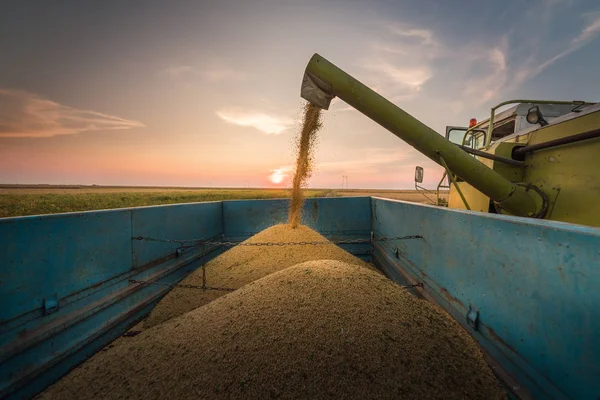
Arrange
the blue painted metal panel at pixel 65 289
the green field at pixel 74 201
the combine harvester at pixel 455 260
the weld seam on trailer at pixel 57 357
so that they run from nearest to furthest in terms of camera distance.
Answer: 1. the combine harvester at pixel 455 260
2. the weld seam on trailer at pixel 57 357
3. the blue painted metal panel at pixel 65 289
4. the green field at pixel 74 201

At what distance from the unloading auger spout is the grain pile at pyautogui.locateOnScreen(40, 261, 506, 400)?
1.68 meters

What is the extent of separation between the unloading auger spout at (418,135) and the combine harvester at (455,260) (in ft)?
0.04

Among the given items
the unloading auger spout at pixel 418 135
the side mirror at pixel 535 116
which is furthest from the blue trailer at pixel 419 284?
the side mirror at pixel 535 116

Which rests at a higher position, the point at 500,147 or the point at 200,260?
the point at 500,147

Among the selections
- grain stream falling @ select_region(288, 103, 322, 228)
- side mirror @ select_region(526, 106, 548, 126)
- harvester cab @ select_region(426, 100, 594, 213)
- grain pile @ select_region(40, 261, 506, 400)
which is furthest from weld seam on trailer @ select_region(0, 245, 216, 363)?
side mirror @ select_region(526, 106, 548, 126)

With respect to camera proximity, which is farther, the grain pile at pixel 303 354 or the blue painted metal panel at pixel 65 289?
the blue painted metal panel at pixel 65 289

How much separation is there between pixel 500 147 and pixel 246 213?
436 cm

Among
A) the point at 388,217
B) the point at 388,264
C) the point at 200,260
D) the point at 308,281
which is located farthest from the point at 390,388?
the point at 200,260

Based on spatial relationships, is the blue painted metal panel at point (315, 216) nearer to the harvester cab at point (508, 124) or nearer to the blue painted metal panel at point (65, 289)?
the harvester cab at point (508, 124)

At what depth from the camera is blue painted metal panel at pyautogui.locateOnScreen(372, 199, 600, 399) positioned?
1.11 meters

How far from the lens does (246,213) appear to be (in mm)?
5844

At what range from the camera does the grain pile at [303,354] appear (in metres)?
1.49

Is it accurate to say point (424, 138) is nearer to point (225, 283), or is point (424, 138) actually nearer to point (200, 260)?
point (225, 283)

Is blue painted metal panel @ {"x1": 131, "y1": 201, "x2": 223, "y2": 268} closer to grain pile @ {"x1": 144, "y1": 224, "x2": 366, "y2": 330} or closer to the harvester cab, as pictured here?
grain pile @ {"x1": 144, "y1": 224, "x2": 366, "y2": 330}
